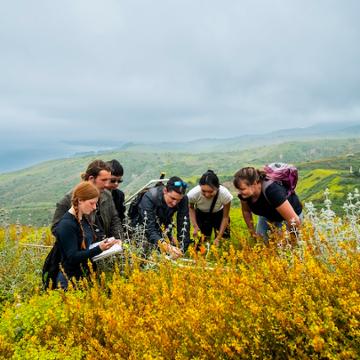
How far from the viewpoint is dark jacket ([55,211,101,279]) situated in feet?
16.7

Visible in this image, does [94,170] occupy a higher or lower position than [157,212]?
higher

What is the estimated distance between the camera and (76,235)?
5250 millimetres

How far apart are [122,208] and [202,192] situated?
165 centimetres

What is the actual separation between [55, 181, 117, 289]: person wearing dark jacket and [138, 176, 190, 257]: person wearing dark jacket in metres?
1.01

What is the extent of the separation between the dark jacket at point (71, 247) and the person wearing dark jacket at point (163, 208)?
113cm

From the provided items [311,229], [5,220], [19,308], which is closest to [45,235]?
[5,220]

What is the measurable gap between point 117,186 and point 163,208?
1.33 metres

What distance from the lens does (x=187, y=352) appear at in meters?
2.73

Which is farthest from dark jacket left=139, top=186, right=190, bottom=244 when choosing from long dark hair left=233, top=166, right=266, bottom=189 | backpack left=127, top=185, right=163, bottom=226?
long dark hair left=233, top=166, right=266, bottom=189

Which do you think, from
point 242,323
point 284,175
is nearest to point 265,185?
point 284,175

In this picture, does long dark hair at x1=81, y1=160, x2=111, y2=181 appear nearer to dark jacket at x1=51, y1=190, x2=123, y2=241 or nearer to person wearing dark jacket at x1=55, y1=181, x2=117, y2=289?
dark jacket at x1=51, y1=190, x2=123, y2=241

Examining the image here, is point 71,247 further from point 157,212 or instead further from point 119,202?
point 119,202

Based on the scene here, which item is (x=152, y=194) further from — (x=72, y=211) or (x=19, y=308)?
(x=19, y=308)

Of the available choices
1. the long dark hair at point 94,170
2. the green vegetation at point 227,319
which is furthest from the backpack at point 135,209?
the green vegetation at point 227,319
